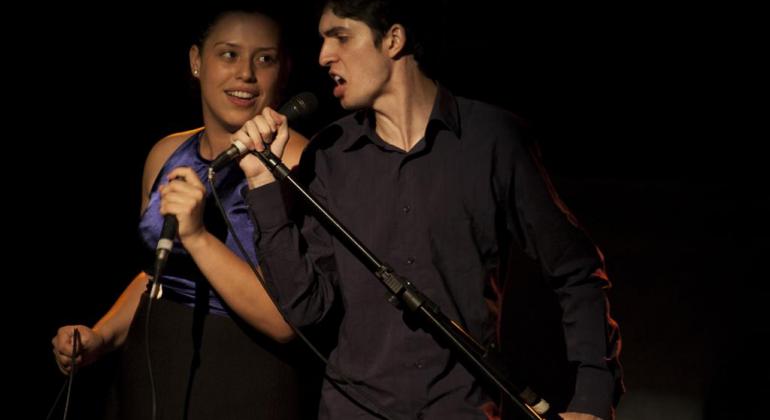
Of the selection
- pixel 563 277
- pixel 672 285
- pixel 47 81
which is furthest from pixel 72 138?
pixel 672 285

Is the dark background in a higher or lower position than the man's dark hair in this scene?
lower

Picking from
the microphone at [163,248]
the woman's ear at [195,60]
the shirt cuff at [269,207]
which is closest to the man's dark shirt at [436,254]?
the shirt cuff at [269,207]

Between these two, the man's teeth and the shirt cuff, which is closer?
the shirt cuff

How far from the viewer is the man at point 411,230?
1.78 m

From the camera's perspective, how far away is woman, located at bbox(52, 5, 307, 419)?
200 cm

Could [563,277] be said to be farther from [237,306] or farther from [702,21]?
[702,21]

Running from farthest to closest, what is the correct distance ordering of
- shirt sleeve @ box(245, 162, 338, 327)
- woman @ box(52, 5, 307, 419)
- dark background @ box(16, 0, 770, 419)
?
dark background @ box(16, 0, 770, 419) → woman @ box(52, 5, 307, 419) → shirt sleeve @ box(245, 162, 338, 327)

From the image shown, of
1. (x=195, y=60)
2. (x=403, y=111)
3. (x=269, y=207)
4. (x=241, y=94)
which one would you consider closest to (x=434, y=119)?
(x=403, y=111)

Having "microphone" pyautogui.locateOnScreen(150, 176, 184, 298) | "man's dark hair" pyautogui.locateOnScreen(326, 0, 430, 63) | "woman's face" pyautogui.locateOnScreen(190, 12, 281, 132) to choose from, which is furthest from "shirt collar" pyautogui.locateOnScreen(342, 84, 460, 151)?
"microphone" pyautogui.locateOnScreen(150, 176, 184, 298)

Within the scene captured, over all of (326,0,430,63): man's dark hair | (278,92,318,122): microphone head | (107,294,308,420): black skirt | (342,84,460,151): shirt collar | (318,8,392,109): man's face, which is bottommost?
(107,294,308,420): black skirt

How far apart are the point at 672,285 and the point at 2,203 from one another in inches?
86.9

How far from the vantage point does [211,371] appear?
206 cm

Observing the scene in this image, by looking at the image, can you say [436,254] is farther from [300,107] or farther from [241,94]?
[241,94]

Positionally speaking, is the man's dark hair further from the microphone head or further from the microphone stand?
the microphone stand
